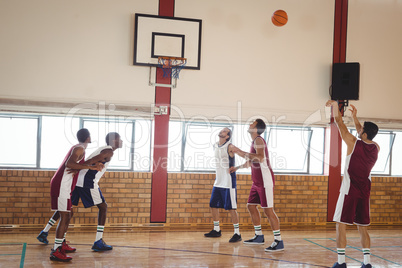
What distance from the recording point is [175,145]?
7270mm

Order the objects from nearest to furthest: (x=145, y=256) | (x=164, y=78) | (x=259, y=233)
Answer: (x=145, y=256) < (x=259, y=233) < (x=164, y=78)

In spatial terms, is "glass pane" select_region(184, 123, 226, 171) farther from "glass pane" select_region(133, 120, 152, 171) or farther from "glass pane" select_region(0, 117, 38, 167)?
"glass pane" select_region(0, 117, 38, 167)

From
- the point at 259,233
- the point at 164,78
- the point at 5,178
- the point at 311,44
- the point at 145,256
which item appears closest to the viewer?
the point at 145,256

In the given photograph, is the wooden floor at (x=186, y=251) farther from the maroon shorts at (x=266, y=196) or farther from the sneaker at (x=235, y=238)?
the maroon shorts at (x=266, y=196)

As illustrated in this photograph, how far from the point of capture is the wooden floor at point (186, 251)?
192 inches

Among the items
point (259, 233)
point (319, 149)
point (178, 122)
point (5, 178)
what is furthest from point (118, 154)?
point (319, 149)

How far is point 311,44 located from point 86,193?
483 centimetres

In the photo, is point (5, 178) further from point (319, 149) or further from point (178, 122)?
point (319, 149)

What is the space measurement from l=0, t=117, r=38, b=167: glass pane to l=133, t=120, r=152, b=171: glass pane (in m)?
1.60

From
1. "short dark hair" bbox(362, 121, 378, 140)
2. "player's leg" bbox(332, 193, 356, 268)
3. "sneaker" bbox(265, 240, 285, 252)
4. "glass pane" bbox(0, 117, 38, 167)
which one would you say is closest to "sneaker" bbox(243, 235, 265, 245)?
"sneaker" bbox(265, 240, 285, 252)

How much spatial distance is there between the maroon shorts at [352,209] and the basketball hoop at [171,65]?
11.3 feet

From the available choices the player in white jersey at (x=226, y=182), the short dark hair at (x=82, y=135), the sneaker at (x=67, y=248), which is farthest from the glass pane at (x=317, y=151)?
the sneaker at (x=67, y=248)

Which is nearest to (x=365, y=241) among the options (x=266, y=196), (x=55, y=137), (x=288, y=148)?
(x=266, y=196)

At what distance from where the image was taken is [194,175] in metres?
7.20
